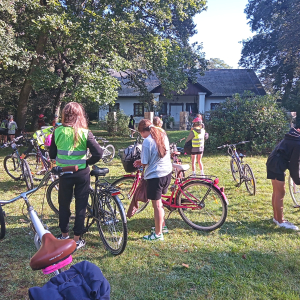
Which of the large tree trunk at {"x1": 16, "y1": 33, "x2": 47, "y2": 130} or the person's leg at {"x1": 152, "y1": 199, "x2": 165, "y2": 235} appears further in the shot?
the large tree trunk at {"x1": 16, "y1": 33, "x2": 47, "y2": 130}

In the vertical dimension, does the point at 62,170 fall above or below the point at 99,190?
above

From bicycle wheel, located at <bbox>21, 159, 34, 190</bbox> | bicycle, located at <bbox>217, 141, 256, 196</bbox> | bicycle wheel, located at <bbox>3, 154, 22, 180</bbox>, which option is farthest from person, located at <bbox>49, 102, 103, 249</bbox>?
bicycle wheel, located at <bbox>3, 154, 22, 180</bbox>

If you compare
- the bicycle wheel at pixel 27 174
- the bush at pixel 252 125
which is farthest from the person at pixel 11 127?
the bush at pixel 252 125

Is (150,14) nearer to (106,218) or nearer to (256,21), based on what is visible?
(106,218)

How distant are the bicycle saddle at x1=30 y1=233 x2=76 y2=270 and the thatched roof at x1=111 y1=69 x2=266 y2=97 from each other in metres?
26.2

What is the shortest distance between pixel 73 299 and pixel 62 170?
1.73 meters

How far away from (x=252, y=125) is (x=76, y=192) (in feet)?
33.5

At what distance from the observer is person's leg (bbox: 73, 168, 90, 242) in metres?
3.54

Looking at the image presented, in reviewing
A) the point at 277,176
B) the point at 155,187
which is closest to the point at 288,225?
the point at 277,176

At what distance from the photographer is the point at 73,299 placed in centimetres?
156

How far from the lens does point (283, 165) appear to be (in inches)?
175

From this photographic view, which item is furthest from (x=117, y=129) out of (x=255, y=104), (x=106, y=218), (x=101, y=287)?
(x=101, y=287)

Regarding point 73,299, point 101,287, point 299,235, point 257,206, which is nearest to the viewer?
point 73,299

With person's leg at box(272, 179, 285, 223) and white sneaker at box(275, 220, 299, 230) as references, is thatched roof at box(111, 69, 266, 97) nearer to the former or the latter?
person's leg at box(272, 179, 285, 223)
